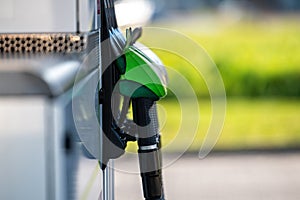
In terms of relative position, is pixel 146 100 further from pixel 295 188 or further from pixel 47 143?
pixel 295 188

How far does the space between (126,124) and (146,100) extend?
14cm

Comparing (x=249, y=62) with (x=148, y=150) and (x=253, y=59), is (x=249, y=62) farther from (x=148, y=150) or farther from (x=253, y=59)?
(x=148, y=150)

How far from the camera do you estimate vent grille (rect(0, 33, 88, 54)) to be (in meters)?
1.33

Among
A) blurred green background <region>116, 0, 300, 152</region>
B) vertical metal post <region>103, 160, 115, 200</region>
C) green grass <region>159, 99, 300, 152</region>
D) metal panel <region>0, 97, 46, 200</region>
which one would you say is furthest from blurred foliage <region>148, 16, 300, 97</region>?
metal panel <region>0, 97, 46, 200</region>

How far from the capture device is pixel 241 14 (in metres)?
8.70

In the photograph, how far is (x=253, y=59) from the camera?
8.30 metres

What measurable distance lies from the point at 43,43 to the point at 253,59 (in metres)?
7.05

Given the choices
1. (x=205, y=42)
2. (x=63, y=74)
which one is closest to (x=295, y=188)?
(x=205, y=42)

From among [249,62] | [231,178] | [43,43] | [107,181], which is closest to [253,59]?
[249,62]

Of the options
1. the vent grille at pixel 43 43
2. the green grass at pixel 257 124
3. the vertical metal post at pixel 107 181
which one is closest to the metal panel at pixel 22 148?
the vent grille at pixel 43 43

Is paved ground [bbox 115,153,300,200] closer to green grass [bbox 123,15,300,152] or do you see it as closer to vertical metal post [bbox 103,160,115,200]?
green grass [bbox 123,15,300,152]

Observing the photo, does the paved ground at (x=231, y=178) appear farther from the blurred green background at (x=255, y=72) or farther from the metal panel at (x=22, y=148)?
the metal panel at (x=22, y=148)

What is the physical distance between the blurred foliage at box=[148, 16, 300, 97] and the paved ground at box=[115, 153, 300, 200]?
120 cm

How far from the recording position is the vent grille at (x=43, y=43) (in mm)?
1329
